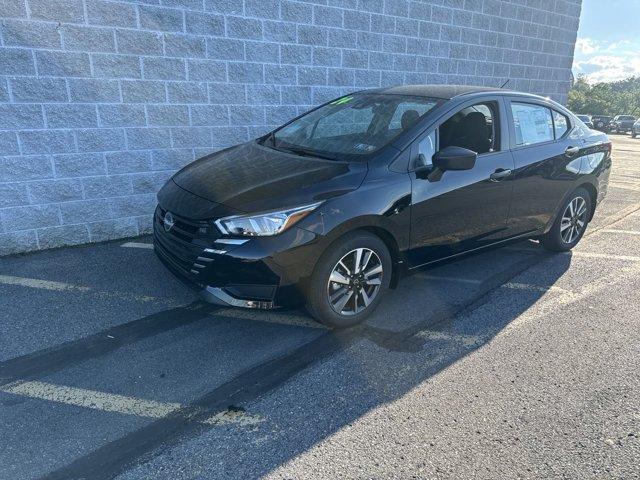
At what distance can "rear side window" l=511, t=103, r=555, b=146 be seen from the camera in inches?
176

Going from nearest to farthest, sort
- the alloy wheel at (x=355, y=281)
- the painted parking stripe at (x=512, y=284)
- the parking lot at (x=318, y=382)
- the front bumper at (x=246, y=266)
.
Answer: the parking lot at (x=318, y=382) < the front bumper at (x=246, y=266) < the alloy wheel at (x=355, y=281) < the painted parking stripe at (x=512, y=284)

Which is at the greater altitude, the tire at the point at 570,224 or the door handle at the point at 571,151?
the door handle at the point at 571,151

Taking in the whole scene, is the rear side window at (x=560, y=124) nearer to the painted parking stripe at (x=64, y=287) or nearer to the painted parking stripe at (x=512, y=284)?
the painted parking stripe at (x=512, y=284)

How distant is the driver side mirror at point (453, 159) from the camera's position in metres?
3.63

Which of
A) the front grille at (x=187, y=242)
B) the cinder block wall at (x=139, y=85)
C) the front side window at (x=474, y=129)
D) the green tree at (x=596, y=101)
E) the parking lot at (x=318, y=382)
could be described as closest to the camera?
the parking lot at (x=318, y=382)

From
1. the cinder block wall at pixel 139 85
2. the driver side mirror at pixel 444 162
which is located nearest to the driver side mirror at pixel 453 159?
the driver side mirror at pixel 444 162

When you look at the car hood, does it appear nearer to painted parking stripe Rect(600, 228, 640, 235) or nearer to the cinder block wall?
the cinder block wall

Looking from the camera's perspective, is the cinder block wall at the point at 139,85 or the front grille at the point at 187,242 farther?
the cinder block wall at the point at 139,85

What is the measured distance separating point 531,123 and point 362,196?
2248 mm

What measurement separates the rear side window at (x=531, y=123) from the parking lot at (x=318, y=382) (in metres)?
1.32

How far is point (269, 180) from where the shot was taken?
345cm

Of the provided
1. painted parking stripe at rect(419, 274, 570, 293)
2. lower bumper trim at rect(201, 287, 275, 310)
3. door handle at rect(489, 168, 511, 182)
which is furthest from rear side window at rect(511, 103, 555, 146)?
lower bumper trim at rect(201, 287, 275, 310)

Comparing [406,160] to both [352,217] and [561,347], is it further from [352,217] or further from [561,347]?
[561,347]

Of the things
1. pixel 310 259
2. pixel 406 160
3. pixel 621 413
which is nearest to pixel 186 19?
pixel 406 160
